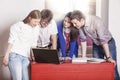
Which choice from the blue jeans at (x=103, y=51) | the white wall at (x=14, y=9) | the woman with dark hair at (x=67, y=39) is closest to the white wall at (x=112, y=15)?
the blue jeans at (x=103, y=51)

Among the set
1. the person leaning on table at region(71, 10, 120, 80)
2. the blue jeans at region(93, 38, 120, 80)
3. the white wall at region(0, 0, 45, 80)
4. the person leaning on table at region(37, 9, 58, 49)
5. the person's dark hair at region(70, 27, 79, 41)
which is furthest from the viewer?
the white wall at region(0, 0, 45, 80)

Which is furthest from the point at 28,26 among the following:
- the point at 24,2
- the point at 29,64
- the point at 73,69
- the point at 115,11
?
the point at 115,11

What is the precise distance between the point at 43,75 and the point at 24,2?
5.23ft

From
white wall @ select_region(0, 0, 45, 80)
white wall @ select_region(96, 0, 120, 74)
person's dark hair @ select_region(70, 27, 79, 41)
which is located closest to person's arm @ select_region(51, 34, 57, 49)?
person's dark hair @ select_region(70, 27, 79, 41)

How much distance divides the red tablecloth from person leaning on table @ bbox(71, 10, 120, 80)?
184mm

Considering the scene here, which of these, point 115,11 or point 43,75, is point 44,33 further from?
point 115,11

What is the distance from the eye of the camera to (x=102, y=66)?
110 inches

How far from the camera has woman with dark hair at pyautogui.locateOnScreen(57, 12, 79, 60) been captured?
3225 millimetres

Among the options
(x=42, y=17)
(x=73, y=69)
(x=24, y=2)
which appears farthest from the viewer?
(x=24, y=2)

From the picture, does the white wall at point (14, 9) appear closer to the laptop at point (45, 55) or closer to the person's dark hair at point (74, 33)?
the person's dark hair at point (74, 33)

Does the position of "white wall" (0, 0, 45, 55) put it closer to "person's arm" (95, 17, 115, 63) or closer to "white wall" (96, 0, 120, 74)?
"white wall" (96, 0, 120, 74)

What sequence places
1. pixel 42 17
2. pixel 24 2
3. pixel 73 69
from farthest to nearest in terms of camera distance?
pixel 24 2 → pixel 42 17 → pixel 73 69

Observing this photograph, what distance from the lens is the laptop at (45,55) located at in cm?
274

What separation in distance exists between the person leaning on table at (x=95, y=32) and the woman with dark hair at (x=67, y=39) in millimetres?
107
